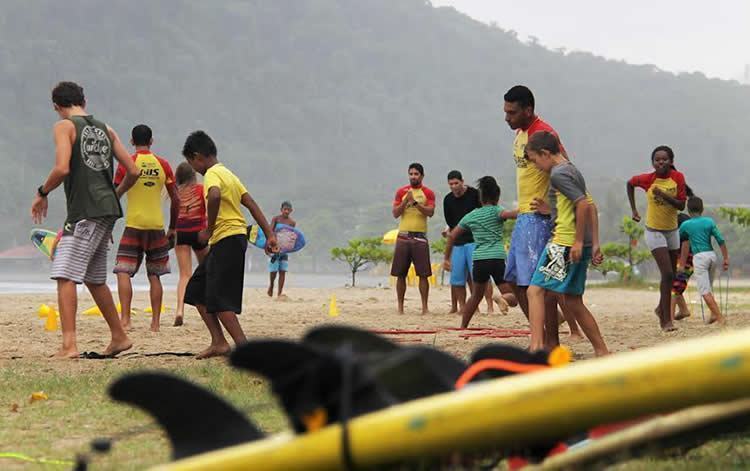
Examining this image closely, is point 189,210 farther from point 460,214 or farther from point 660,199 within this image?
point 660,199

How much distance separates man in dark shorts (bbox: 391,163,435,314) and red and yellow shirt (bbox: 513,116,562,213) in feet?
20.2

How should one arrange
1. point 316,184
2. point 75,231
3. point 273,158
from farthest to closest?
point 273,158, point 316,184, point 75,231

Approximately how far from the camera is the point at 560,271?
6691 mm

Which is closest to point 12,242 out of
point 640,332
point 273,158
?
point 273,158

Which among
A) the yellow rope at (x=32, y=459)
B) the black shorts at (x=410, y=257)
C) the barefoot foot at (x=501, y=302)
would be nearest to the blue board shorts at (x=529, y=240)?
the yellow rope at (x=32, y=459)

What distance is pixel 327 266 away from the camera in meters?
127

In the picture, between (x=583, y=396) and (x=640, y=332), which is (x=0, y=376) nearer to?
(x=583, y=396)

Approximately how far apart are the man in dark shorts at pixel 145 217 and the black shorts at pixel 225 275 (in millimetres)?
1795

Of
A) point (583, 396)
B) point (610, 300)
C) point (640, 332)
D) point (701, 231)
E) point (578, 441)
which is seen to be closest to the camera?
point (583, 396)

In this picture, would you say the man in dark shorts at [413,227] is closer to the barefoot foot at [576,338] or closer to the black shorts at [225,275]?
the barefoot foot at [576,338]

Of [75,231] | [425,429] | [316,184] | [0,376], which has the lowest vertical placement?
[0,376]

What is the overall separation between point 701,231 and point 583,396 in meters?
10.1

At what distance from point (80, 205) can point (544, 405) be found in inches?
222

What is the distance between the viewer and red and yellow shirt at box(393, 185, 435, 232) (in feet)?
44.8
